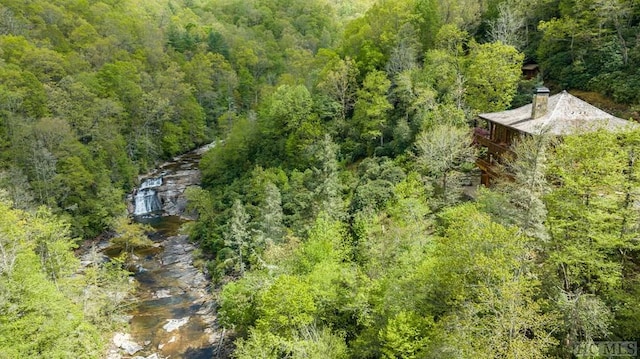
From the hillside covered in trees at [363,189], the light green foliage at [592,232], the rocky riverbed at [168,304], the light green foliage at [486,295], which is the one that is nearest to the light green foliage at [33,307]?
the hillside covered in trees at [363,189]

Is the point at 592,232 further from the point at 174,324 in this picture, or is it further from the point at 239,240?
the point at 174,324

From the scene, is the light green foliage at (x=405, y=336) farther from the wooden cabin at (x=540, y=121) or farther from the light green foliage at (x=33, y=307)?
the light green foliage at (x=33, y=307)

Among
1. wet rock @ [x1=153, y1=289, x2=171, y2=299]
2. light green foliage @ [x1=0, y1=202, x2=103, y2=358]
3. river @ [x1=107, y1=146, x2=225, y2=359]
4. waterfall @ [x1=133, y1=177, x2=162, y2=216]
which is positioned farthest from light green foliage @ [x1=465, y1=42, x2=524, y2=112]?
waterfall @ [x1=133, y1=177, x2=162, y2=216]

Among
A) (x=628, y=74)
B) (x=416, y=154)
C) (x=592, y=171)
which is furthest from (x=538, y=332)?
(x=628, y=74)

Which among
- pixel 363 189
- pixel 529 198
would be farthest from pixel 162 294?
pixel 529 198

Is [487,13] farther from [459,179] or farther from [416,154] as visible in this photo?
[459,179]

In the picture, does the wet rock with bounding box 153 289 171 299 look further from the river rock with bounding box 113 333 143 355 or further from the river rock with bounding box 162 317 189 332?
the river rock with bounding box 113 333 143 355
